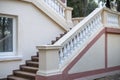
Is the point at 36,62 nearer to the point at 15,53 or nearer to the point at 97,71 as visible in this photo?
the point at 15,53

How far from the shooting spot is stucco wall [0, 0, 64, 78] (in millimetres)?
8609

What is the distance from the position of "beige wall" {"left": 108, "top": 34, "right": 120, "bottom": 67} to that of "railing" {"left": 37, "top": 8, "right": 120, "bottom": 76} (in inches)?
20.1

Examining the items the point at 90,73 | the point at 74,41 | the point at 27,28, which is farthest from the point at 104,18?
the point at 27,28

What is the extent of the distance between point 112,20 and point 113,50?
4.19 ft

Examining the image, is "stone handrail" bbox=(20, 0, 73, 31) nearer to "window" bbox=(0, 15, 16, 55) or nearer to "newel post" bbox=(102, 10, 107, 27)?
"window" bbox=(0, 15, 16, 55)

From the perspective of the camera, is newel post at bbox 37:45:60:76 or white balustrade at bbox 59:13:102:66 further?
white balustrade at bbox 59:13:102:66

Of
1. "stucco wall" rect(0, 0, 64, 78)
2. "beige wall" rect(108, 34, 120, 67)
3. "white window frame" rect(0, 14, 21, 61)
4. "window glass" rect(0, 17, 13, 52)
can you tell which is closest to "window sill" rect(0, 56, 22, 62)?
"white window frame" rect(0, 14, 21, 61)

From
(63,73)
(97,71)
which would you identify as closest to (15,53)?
(63,73)

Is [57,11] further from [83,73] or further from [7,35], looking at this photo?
[83,73]

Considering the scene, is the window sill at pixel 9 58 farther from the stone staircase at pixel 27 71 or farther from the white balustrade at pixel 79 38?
the white balustrade at pixel 79 38

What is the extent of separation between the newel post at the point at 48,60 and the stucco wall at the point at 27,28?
6.72 ft

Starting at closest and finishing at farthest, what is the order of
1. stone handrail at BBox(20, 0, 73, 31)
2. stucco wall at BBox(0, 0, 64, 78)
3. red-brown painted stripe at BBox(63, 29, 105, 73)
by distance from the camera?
red-brown painted stripe at BBox(63, 29, 105, 73) → stucco wall at BBox(0, 0, 64, 78) → stone handrail at BBox(20, 0, 73, 31)

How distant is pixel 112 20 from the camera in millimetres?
10125

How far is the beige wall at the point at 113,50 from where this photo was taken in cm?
985
